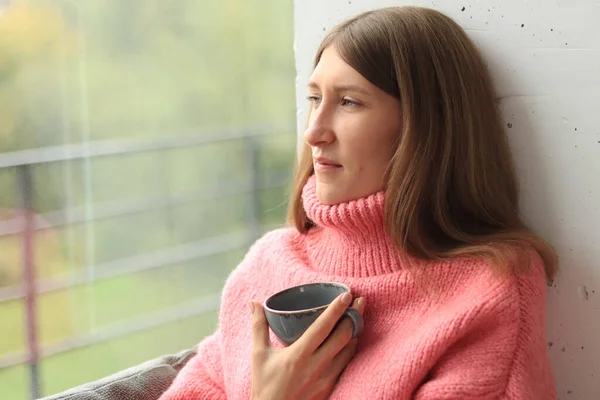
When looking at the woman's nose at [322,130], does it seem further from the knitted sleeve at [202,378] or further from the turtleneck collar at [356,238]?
the knitted sleeve at [202,378]

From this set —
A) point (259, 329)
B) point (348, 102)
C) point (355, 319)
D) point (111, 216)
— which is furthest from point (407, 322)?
point (111, 216)

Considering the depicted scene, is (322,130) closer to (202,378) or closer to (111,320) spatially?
(202,378)

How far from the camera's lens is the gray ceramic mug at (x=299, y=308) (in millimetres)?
1159

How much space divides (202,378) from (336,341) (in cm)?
35

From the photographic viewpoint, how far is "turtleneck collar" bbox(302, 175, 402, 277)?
3.99 feet

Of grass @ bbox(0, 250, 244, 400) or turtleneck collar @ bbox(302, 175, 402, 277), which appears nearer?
turtleneck collar @ bbox(302, 175, 402, 277)

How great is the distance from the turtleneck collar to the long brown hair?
0.03m

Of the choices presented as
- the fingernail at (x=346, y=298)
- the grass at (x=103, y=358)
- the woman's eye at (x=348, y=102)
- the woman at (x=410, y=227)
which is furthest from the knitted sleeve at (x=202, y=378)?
the grass at (x=103, y=358)

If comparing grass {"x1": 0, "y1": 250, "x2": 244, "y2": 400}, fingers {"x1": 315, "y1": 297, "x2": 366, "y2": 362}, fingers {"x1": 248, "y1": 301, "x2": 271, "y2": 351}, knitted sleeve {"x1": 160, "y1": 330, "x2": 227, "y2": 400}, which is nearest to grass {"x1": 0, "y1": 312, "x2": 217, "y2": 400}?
grass {"x1": 0, "y1": 250, "x2": 244, "y2": 400}

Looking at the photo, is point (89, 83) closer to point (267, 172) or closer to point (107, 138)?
point (107, 138)

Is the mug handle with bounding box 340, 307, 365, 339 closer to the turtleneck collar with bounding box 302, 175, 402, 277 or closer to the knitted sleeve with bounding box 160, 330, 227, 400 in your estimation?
the turtleneck collar with bounding box 302, 175, 402, 277

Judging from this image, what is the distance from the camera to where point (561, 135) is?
1.19 m

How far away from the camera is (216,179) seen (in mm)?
2770

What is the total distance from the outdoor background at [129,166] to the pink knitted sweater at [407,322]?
36cm
